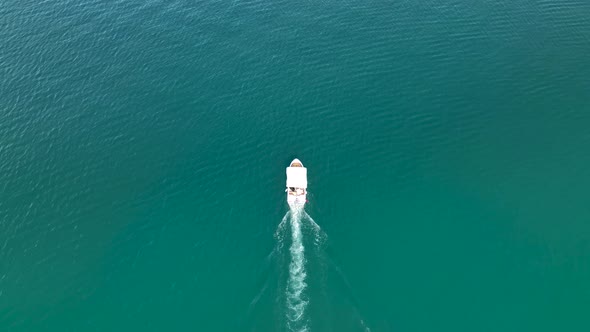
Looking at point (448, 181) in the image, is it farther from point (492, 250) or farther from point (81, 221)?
point (81, 221)

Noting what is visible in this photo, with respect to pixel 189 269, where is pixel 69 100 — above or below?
above

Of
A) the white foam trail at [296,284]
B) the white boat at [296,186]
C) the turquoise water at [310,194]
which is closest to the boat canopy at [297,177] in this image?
the white boat at [296,186]

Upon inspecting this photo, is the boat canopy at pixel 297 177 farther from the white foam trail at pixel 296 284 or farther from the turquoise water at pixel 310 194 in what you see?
the white foam trail at pixel 296 284

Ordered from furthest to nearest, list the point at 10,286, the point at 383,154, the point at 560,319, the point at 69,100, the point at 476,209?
the point at 69,100 < the point at 383,154 < the point at 476,209 < the point at 10,286 < the point at 560,319

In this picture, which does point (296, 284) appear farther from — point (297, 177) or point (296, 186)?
point (297, 177)

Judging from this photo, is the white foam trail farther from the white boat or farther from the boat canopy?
the boat canopy

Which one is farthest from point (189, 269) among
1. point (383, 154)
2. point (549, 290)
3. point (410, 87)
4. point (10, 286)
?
point (410, 87)
